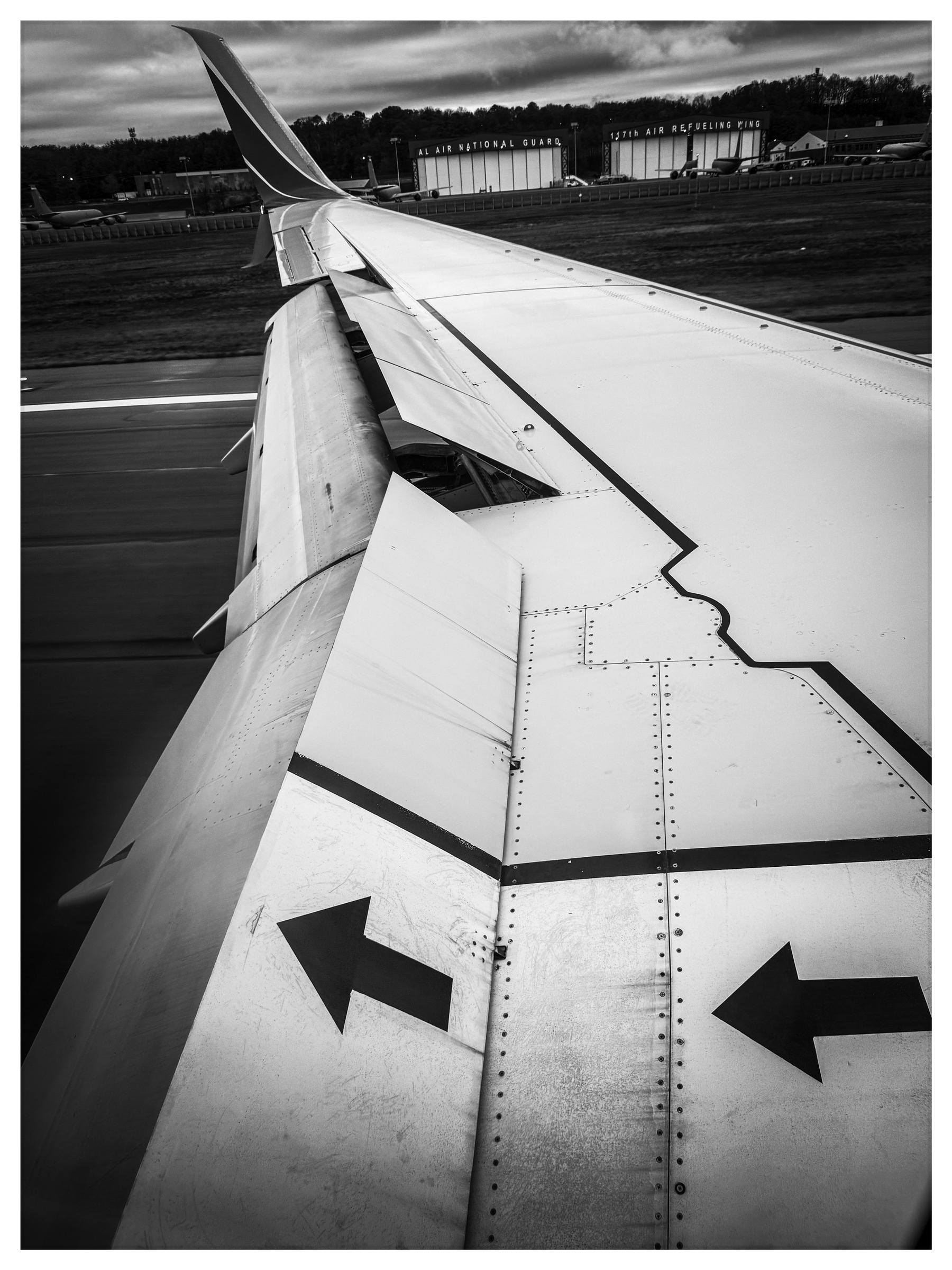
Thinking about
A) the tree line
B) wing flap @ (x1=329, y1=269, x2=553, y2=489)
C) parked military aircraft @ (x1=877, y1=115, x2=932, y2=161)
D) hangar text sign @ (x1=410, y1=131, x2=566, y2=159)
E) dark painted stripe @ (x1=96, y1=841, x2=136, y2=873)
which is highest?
hangar text sign @ (x1=410, y1=131, x2=566, y2=159)

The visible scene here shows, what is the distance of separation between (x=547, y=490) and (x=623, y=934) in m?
2.53

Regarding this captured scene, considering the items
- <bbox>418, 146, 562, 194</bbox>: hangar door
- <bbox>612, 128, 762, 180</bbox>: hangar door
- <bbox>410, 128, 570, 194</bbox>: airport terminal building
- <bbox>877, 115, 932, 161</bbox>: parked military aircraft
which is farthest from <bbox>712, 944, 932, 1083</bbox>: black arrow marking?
<bbox>612, 128, 762, 180</bbox>: hangar door

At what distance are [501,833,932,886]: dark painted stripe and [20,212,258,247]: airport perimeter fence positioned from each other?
41787mm

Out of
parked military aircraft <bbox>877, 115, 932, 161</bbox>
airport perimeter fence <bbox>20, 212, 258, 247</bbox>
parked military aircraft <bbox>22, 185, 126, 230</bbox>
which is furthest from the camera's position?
parked military aircraft <bbox>22, 185, 126, 230</bbox>

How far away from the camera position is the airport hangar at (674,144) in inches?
1549

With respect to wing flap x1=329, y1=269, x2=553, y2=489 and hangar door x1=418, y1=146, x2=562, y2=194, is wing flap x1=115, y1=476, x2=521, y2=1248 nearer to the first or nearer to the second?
wing flap x1=329, y1=269, x2=553, y2=489

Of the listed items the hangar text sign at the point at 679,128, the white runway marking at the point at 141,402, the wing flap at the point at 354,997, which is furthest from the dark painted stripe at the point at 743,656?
the hangar text sign at the point at 679,128

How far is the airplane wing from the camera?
1.41 meters

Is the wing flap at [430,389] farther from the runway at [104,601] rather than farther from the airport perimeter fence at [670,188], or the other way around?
the airport perimeter fence at [670,188]

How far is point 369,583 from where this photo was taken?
2.69 metres

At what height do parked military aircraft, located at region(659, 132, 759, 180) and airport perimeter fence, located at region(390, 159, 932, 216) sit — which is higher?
parked military aircraft, located at region(659, 132, 759, 180)

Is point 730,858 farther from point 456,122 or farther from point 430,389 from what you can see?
point 456,122

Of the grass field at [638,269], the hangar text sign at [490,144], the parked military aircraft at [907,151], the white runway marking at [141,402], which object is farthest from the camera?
the hangar text sign at [490,144]

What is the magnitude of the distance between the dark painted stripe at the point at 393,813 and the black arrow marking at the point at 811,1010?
0.68 metres
